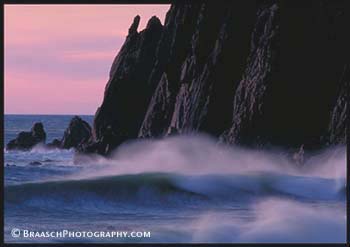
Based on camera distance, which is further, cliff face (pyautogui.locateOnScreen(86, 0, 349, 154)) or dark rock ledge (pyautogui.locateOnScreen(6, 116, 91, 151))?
dark rock ledge (pyautogui.locateOnScreen(6, 116, 91, 151))

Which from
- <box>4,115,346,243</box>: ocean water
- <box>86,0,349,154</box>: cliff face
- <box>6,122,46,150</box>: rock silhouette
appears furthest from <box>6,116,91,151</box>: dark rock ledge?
<box>4,115,346,243</box>: ocean water

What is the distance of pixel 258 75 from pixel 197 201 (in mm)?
9195

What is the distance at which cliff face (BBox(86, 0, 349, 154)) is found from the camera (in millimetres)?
22484

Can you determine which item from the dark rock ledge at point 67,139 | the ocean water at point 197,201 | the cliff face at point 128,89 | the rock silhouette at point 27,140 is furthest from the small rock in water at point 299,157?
the rock silhouette at point 27,140

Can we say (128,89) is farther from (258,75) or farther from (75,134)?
(258,75)

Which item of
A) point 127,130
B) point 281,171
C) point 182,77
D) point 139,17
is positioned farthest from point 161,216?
point 139,17

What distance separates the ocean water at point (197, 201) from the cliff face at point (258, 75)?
161cm

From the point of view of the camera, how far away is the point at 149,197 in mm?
15328

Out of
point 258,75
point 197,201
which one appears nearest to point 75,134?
point 258,75

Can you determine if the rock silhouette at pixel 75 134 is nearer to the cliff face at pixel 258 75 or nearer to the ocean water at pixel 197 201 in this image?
the cliff face at pixel 258 75

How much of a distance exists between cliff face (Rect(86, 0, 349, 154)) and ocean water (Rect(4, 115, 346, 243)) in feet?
5.28

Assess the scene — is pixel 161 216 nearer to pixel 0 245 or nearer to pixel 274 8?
pixel 0 245

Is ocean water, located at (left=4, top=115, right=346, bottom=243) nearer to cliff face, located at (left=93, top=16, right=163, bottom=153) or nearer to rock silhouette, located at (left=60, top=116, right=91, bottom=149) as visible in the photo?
cliff face, located at (left=93, top=16, right=163, bottom=153)

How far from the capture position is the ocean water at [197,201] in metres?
12.2
